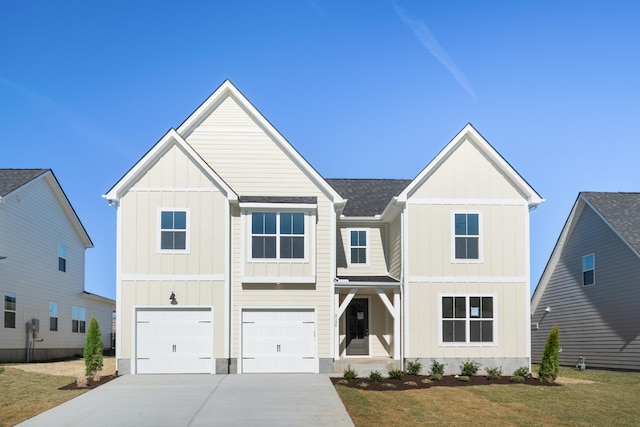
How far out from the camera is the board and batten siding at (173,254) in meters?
23.4

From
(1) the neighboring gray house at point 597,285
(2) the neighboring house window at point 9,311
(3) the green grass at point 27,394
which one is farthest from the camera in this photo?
(2) the neighboring house window at point 9,311

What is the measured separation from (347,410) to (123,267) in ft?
31.9

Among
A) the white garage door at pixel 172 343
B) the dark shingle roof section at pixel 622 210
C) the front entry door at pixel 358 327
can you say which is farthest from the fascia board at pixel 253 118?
the dark shingle roof section at pixel 622 210

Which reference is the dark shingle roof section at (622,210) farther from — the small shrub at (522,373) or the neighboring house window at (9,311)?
the neighboring house window at (9,311)

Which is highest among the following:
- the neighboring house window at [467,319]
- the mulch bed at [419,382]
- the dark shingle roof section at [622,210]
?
the dark shingle roof section at [622,210]

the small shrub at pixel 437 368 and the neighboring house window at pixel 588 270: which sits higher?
the neighboring house window at pixel 588 270

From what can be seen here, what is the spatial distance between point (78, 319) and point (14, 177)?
10.1 metres

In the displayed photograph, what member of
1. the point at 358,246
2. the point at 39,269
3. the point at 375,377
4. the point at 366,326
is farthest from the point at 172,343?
the point at 39,269

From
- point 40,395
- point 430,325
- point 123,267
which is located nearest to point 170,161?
point 123,267

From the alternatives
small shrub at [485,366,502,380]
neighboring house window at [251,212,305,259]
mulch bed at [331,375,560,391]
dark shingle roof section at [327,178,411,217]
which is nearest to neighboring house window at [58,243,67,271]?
dark shingle roof section at [327,178,411,217]

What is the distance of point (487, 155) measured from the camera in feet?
81.5

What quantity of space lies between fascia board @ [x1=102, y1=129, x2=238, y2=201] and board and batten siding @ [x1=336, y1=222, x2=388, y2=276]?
5.60m

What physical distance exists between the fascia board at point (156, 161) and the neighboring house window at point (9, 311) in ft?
29.2

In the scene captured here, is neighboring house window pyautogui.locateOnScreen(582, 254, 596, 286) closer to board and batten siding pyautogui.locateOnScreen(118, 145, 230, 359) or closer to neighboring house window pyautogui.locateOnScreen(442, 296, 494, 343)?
neighboring house window pyautogui.locateOnScreen(442, 296, 494, 343)
